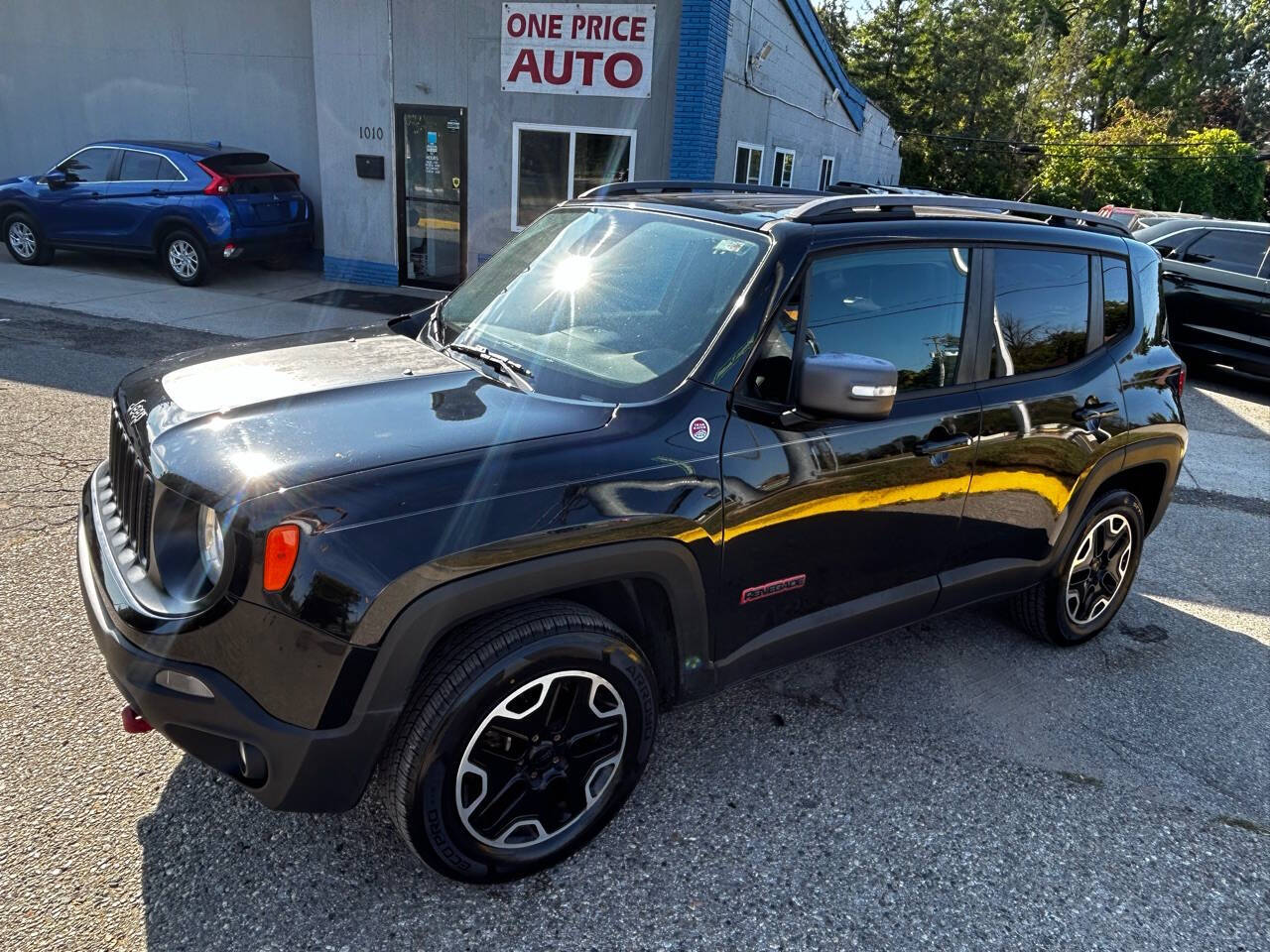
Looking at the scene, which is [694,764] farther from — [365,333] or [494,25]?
[494,25]

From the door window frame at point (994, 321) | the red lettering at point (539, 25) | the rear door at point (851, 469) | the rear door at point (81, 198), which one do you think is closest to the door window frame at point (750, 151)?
the red lettering at point (539, 25)

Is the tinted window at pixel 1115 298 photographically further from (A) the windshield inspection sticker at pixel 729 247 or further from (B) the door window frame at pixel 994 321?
(A) the windshield inspection sticker at pixel 729 247

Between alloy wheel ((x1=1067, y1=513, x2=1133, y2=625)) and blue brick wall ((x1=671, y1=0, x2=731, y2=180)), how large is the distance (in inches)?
296

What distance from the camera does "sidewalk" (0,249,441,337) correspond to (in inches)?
377

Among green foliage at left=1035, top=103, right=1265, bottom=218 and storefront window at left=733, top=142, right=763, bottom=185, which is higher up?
green foliage at left=1035, top=103, right=1265, bottom=218

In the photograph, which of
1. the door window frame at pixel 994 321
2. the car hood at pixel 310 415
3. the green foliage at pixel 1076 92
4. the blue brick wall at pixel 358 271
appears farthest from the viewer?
the green foliage at pixel 1076 92

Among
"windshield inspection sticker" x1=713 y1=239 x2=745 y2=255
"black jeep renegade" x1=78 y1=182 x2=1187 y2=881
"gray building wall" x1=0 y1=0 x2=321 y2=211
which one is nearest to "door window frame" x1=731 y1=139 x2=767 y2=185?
"gray building wall" x1=0 y1=0 x2=321 y2=211

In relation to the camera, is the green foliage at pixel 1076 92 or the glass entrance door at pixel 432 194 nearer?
the glass entrance door at pixel 432 194

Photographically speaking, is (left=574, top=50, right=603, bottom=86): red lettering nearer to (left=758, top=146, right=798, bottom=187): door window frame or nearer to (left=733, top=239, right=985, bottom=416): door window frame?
(left=758, top=146, right=798, bottom=187): door window frame

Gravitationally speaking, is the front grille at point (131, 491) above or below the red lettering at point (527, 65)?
below

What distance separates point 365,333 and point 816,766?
233 cm

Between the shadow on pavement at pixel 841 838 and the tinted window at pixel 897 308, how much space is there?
1.32 meters

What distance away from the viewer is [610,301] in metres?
2.94

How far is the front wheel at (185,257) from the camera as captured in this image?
36.7 ft
